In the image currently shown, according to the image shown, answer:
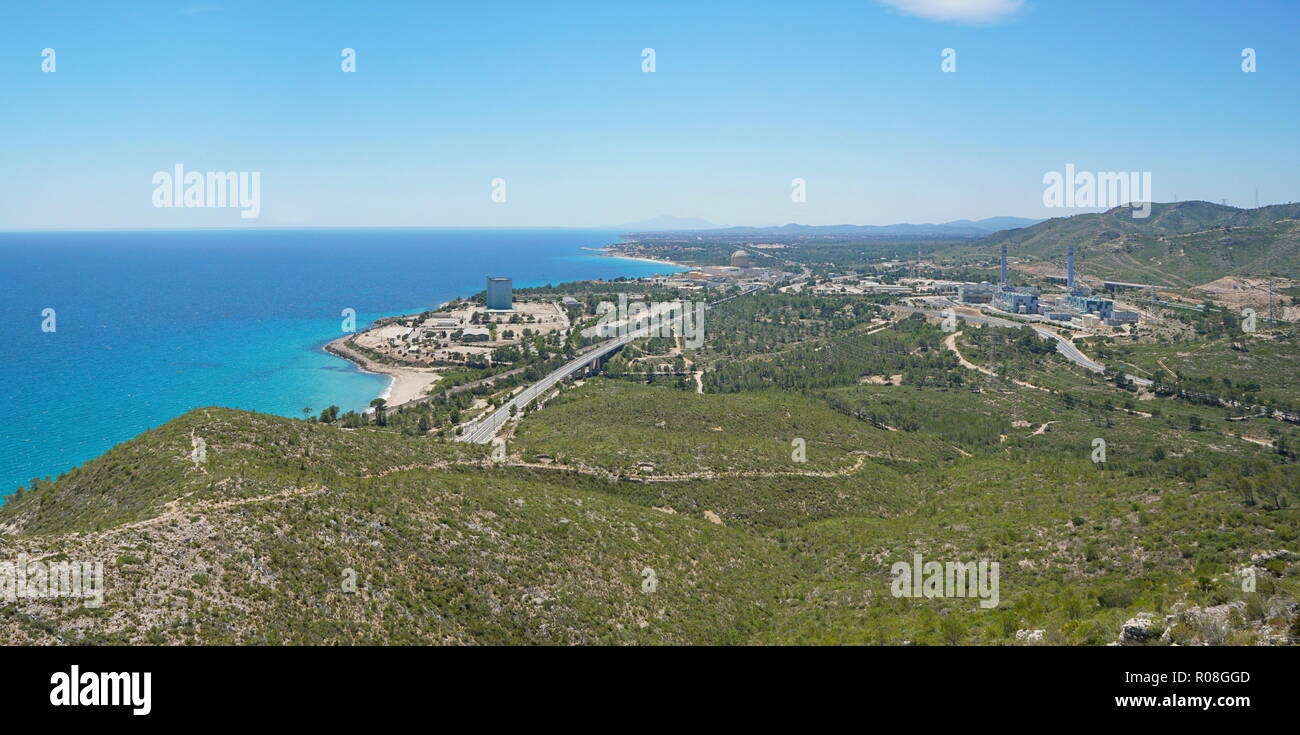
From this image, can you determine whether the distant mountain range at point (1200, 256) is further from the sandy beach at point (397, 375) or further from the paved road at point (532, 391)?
the sandy beach at point (397, 375)

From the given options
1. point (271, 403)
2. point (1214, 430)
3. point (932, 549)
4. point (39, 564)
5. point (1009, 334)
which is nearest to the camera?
point (39, 564)

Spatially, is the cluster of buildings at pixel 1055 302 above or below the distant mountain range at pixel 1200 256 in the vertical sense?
below

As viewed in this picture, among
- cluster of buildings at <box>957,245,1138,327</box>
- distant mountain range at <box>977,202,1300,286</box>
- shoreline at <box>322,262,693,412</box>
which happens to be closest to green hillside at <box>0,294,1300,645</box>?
shoreline at <box>322,262,693,412</box>

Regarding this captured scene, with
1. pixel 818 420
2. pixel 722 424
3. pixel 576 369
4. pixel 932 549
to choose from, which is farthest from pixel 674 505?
pixel 576 369

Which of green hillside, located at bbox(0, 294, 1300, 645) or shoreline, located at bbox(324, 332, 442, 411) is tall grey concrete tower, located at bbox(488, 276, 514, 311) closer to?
shoreline, located at bbox(324, 332, 442, 411)

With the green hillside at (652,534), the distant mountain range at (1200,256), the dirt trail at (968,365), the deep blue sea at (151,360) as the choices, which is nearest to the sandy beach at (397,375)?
the deep blue sea at (151,360)

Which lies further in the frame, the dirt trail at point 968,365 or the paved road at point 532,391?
the dirt trail at point 968,365

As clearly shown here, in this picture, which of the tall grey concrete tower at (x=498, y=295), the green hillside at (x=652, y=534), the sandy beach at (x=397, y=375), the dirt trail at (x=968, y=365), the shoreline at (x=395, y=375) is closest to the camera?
the green hillside at (x=652, y=534)
